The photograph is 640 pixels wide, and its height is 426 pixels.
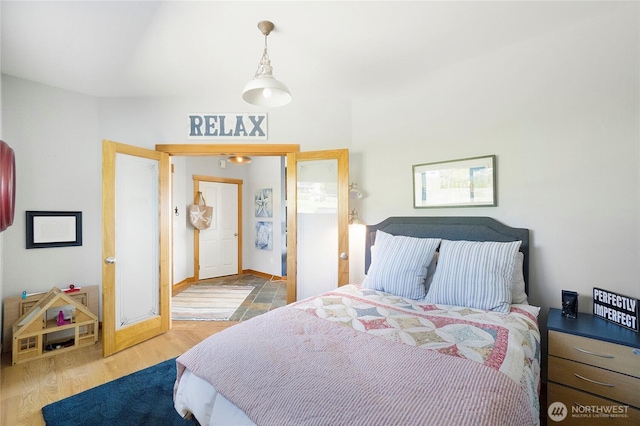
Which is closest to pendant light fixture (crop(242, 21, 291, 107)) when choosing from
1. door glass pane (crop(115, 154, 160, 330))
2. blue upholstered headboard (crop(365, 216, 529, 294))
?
blue upholstered headboard (crop(365, 216, 529, 294))

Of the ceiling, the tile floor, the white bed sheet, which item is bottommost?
the tile floor

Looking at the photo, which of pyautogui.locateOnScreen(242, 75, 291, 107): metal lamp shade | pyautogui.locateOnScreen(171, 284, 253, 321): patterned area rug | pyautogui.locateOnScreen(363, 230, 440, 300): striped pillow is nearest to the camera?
pyautogui.locateOnScreen(242, 75, 291, 107): metal lamp shade

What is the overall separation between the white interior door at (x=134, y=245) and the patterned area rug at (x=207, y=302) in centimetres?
53

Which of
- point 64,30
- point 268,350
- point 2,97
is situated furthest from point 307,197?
point 2,97

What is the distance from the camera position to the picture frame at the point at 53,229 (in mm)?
2789

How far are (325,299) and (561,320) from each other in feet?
4.98

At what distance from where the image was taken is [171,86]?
9.77ft

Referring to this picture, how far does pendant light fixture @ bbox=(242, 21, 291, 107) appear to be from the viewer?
1827 millimetres

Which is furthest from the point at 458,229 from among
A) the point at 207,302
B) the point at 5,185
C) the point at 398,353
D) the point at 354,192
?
the point at 207,302

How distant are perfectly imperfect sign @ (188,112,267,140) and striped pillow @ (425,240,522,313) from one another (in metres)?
2.27

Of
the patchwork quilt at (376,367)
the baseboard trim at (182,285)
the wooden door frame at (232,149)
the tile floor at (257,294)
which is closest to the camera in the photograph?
the patchwork quilt at (376,367)

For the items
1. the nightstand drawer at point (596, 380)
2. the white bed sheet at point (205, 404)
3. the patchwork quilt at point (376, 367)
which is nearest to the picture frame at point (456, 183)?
the patchwork quilt at point (376, 367)

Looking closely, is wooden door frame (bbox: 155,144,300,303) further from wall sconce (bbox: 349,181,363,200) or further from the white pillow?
the white pillow

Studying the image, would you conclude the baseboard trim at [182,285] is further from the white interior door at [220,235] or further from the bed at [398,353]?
the bed at [398,353]
